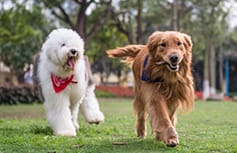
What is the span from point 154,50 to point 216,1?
25774 millimetres

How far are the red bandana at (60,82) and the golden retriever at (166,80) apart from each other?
137 cm

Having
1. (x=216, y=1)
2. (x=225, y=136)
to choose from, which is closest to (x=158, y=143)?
(x=225, y=136)

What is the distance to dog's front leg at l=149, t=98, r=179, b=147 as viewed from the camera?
20.2 ft

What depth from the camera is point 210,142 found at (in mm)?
6984

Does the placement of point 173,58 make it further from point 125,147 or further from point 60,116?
point 60,116

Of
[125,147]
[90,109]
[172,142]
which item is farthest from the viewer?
[90,109]

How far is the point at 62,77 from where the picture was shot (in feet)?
26.1

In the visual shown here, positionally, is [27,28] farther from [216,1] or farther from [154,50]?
[154,50]

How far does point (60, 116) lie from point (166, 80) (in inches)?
80.2

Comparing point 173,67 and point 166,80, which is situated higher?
point 173,67

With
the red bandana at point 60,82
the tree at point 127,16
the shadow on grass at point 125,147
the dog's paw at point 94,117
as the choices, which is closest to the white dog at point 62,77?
the red bandana at point 60,82

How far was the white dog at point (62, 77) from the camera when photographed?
7.78m

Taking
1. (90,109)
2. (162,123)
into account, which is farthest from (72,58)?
(162,123)

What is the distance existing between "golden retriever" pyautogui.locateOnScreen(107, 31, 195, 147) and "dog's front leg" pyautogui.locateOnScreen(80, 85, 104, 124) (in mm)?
1783
